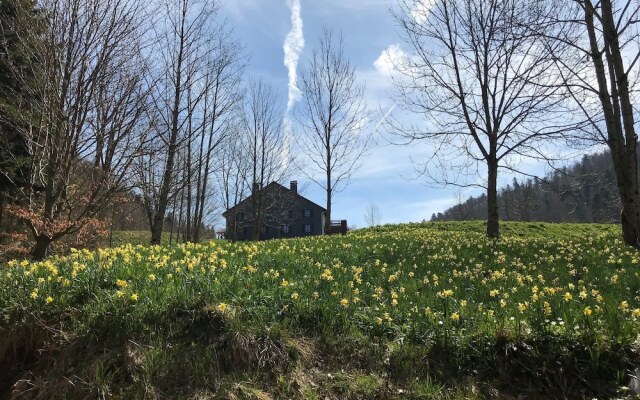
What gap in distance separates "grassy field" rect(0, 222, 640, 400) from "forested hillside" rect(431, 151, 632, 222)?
24.2 ft

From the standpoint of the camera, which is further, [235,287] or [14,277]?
[14,277]

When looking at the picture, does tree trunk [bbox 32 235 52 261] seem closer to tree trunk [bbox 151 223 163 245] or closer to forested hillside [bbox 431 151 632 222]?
tree trunk [bbox 151 223 163 245]

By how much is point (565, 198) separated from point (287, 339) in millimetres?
11794

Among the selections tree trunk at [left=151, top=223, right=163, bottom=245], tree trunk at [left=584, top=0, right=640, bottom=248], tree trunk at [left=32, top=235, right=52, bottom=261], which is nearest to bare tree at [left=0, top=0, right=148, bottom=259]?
tree trunk at [left=32, top=235, right=52, bottom=261]

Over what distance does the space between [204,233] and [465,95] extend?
115 ft

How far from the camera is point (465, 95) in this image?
13.0 m

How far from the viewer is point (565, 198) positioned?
41.4 feet

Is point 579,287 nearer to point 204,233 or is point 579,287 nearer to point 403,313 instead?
point 403,313

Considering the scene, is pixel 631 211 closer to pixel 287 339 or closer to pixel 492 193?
pixel 492 193

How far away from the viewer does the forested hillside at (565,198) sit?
37.8 feet

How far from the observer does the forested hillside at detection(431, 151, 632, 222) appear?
37.8 feet

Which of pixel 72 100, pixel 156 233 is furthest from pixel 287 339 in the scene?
pixel 156 233

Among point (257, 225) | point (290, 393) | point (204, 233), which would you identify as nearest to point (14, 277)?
point (290, 393)

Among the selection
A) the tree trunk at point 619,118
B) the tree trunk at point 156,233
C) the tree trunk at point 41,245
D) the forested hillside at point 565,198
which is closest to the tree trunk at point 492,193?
the forested hillside at point 565,198
